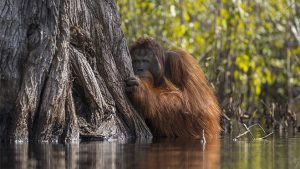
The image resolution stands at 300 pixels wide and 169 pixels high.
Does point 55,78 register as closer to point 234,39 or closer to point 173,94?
point 173,94

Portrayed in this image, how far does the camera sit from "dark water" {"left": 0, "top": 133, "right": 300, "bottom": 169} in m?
5.68

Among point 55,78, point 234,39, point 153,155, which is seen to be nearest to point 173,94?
point 55,78

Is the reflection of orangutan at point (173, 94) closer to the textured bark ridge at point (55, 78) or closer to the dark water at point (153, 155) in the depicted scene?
the textured bark ridge at point (55, 78)

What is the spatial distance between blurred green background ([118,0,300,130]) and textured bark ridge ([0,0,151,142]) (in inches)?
151

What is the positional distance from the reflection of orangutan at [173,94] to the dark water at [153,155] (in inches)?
28.6

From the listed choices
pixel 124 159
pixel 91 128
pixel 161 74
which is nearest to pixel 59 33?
pixel 91 128

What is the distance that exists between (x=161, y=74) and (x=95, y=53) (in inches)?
41.5

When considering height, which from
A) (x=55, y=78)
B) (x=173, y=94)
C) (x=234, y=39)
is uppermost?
(x=234, y=39)

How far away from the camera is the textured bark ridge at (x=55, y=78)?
7.82 meters

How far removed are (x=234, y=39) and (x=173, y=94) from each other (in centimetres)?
576

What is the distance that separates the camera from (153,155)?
646cm

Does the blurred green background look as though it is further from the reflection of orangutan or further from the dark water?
the dark water

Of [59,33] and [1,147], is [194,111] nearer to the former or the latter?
[59,33]

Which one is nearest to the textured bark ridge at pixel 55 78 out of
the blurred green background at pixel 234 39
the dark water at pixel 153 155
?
the dark water at pixel 153 155
